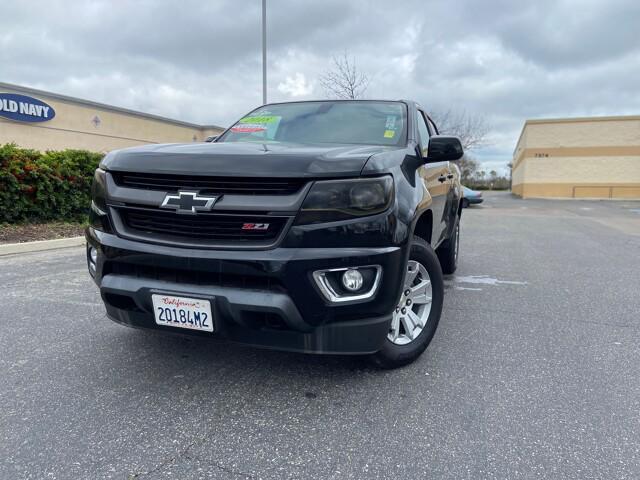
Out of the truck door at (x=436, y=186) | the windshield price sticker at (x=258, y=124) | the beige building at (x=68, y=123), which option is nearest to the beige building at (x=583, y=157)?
the beige building at (x=68, y=123)

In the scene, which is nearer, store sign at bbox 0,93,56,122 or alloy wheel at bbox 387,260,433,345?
alloy wheel at bbox 387,260,433,345

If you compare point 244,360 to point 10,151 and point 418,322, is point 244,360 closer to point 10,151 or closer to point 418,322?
point 418,322

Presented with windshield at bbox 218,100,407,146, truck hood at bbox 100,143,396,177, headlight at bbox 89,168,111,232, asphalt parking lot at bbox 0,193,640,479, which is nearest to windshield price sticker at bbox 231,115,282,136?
windshield at bbox 218,100,407,146

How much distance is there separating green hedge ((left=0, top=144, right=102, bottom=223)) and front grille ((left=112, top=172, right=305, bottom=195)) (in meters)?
7.08

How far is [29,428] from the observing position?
6.96 ft

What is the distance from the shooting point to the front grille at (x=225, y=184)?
2146mm

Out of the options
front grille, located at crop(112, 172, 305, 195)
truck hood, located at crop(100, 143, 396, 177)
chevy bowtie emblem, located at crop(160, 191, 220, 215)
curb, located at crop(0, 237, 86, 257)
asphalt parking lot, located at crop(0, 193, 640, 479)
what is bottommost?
asphalt parking lot, located at crop(0, 193, 640, 479)

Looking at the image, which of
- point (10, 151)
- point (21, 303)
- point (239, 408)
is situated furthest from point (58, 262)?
point (239, 408)

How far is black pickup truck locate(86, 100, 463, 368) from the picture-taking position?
210 cm

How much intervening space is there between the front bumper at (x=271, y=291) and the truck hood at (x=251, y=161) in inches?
15.0

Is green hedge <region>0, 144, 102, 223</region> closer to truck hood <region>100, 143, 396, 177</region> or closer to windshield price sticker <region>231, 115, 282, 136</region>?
windshield price sticker <region>231, 115, 282, 136</region>

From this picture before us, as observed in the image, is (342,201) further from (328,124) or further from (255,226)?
(328,124)

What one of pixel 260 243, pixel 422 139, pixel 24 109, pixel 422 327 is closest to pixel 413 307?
pixel 422 327

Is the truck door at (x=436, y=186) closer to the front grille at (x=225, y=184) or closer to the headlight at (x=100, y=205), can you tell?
the front grille at (x=225, y=184)
